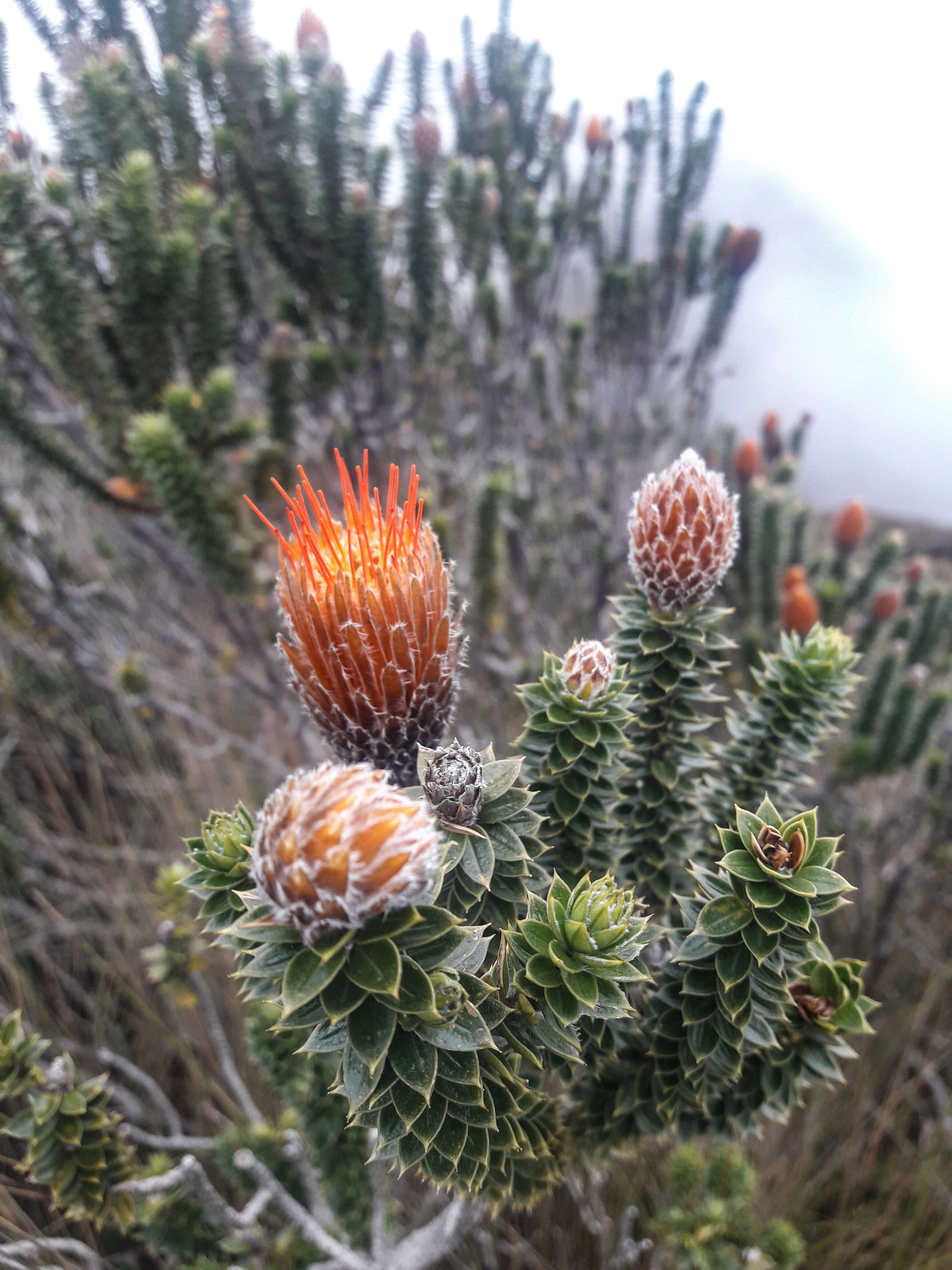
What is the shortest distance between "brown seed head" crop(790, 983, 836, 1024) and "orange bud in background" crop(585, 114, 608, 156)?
4469 mm

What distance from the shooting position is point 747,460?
10.3ft

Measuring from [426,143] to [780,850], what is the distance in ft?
10.6

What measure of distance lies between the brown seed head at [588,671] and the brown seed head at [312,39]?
3.35 m

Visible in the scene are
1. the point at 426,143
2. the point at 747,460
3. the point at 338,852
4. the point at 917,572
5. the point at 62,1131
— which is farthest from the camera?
the point at 917,572

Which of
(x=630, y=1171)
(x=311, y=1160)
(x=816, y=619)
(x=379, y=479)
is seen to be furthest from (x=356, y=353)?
(x=630, y=1171)

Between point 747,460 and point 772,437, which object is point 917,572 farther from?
point 747,460

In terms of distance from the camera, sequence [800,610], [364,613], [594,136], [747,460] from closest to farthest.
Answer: [364,613] < [800,610] < [747,460] < [594,136]

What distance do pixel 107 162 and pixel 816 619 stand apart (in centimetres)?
317

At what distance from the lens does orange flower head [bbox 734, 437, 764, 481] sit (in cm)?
312

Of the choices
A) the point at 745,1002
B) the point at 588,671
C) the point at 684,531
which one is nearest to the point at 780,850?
the point at 745,1002

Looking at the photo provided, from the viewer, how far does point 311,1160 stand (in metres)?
1.58

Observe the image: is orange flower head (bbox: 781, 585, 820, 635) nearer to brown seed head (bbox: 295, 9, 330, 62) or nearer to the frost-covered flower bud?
the frost-covered flower bud

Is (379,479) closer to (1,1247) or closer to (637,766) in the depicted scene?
(637,766)

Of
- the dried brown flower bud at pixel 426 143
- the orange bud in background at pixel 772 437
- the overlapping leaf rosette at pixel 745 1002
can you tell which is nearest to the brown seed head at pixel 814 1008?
the overlapping leaf rosette at pixel 745 1002
